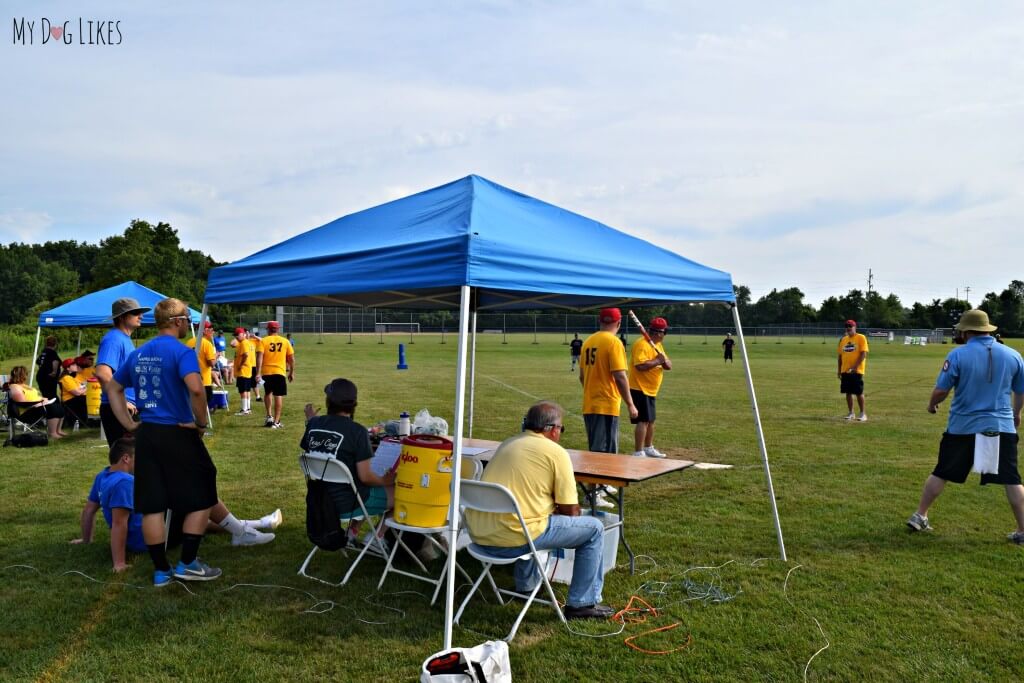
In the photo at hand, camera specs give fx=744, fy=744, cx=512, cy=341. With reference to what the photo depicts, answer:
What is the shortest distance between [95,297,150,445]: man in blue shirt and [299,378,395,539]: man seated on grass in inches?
73.4

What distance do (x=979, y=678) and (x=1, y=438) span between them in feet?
40.9

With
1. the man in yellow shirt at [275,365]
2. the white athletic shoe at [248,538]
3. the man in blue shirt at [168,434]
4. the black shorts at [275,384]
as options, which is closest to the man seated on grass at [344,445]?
the man in blue shirt at [168,434]

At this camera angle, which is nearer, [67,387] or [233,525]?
[233,525]

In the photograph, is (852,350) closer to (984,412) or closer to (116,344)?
(984,412)

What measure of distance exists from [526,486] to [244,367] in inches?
432

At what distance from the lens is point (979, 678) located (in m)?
3.57

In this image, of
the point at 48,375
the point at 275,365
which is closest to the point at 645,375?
the point at 275,365

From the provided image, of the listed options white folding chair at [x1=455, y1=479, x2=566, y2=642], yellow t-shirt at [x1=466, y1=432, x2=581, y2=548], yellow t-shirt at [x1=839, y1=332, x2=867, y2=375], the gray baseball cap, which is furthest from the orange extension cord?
yellow t-shirt at [x1=839, y1=332, x2=867, y2=375]

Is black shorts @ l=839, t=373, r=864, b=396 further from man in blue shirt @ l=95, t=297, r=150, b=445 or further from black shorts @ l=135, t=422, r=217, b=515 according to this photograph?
black shorts @ l=135, t=422, r=217, b=515

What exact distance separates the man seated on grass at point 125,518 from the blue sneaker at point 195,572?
542 mm

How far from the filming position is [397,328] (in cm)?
6738

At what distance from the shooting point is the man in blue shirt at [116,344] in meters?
5.53

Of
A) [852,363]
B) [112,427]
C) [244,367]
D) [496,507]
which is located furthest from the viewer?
[244,367]

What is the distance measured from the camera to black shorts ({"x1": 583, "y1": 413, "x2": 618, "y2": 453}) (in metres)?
7.30
